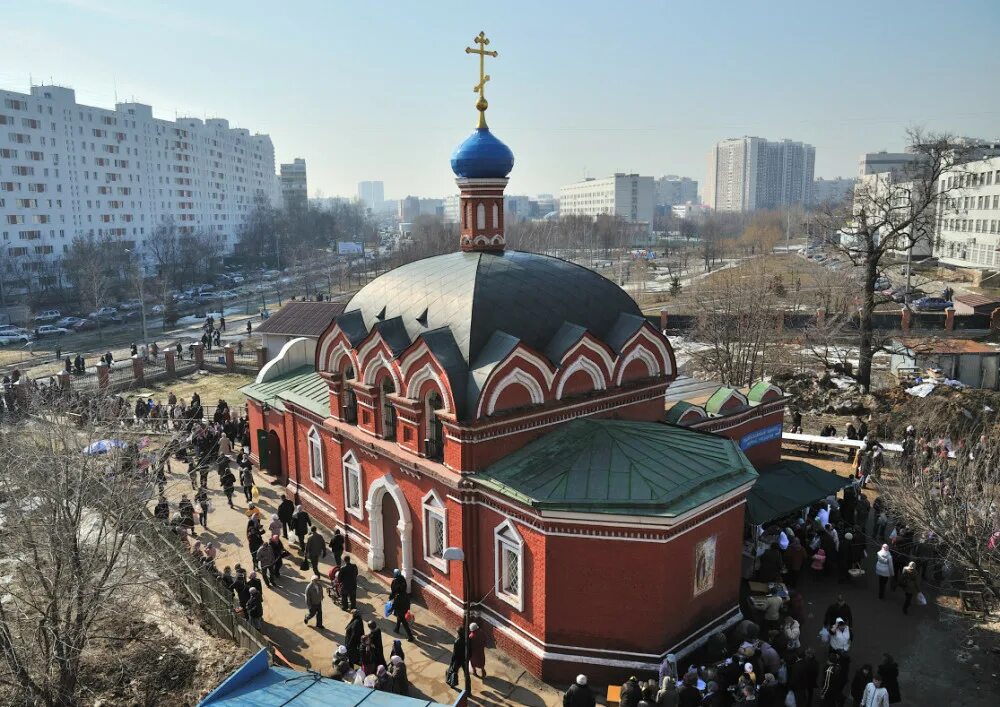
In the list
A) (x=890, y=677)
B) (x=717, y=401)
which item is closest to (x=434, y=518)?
(x=717, y=401)

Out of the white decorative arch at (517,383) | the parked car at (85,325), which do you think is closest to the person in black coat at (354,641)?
the white decorative arch at (517,383)

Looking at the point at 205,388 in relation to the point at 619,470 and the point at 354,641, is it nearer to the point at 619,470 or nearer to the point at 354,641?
the point at 354,641

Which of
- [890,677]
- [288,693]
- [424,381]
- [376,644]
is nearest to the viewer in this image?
[288,693]

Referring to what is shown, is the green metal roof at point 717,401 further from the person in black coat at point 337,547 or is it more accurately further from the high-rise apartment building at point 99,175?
the high-rise apartment building at point 99,175

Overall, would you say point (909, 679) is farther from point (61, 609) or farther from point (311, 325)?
point (311, 325)

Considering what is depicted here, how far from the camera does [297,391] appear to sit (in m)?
17.2

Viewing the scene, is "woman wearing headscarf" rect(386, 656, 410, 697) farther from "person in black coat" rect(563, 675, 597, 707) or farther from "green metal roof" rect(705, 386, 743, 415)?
"green metal roof" rect(705, 386, 743, 415)

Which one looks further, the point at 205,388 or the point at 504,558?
the point at 205,388

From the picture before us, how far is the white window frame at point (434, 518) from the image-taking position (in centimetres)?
1206

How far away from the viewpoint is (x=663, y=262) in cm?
7950

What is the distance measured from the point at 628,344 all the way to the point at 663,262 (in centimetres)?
6887

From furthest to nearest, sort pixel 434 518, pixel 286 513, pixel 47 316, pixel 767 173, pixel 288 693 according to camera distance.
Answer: pixel 767 173 < pixel 47 316 < pixel 286 513 < pixel 434 518 < pixel 288 693

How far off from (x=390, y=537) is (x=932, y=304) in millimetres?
39451

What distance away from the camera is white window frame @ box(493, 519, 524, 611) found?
10.9 meters
